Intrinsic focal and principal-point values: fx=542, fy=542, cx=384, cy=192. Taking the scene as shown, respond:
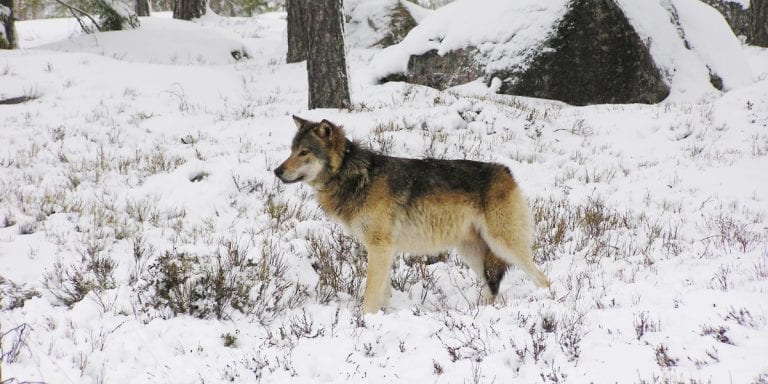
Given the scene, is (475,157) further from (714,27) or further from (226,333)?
(714,27)

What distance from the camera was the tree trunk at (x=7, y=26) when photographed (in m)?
14.6

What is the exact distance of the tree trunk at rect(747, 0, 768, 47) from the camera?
19156 mm

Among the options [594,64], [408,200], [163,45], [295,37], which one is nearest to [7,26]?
[163,45]

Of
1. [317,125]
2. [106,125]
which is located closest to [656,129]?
[317,125]

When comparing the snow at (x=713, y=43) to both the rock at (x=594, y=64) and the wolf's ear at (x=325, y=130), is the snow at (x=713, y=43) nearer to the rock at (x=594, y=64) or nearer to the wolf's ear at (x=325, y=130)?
the rock at (x=594, y=64)

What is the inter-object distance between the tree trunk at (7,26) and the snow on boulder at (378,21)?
10.8 m

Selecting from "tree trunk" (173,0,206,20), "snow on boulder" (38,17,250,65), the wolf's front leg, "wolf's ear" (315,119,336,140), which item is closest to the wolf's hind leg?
the wolf's front leg

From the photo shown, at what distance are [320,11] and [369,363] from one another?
311 inches

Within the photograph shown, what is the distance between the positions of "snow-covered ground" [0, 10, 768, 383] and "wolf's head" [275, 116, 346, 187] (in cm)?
97

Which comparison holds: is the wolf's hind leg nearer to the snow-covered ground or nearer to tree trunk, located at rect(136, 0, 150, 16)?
the snow-covered ground

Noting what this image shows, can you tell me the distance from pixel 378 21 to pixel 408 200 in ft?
57.0

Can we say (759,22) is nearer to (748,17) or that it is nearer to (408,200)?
(748,17)

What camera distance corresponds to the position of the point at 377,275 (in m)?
5.11

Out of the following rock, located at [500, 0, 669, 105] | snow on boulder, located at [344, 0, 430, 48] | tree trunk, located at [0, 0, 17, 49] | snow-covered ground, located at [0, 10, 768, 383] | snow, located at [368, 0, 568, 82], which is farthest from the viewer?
snow on boulder, located at [344, 0, 430, 48]
